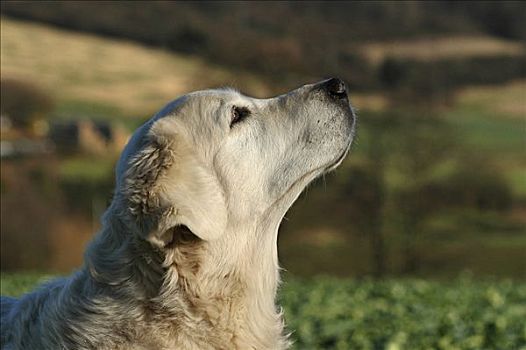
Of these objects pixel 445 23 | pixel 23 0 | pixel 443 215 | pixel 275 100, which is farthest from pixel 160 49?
pixel 275 100

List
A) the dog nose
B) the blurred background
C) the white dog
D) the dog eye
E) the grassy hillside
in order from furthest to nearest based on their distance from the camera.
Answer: the grassy hillside
the blurred background
the dog nose
the dog eye
the white dog

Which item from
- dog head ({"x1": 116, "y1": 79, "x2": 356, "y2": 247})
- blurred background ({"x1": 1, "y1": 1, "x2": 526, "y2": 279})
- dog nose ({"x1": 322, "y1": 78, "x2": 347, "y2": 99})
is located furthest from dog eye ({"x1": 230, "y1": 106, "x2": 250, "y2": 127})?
blurred background ({"x1": 1, "y1": 1, "x2": 526, "y2": 279})

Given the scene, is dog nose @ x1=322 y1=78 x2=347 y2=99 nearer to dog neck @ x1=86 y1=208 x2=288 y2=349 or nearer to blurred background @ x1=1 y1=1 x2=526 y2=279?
dog neck @ x1=86 y1=208 x2=288 y2=349

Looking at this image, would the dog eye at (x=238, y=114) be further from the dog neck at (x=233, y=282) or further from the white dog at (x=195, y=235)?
the dog neck at (x=233, y=282)

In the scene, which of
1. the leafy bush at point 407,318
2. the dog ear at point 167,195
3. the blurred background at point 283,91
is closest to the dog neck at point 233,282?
the dog ear at point 167,195

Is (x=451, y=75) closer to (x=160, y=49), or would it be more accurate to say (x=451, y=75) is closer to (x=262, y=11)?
(x=262, y=11)

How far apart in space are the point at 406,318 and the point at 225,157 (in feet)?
21.6

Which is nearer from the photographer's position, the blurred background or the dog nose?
the dog nose

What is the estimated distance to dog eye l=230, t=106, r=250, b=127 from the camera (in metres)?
5.17

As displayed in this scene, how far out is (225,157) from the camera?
502cm

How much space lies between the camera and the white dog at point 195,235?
4.52 m

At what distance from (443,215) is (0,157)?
83.8 ft

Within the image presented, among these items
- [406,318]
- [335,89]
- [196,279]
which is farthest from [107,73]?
[196,279]

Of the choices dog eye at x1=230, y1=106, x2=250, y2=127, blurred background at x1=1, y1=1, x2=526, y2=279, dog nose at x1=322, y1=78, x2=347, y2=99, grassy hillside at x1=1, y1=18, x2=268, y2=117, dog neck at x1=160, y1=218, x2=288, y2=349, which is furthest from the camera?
grassy hillside at x1=1, y1=18, x2=268, y2=117
